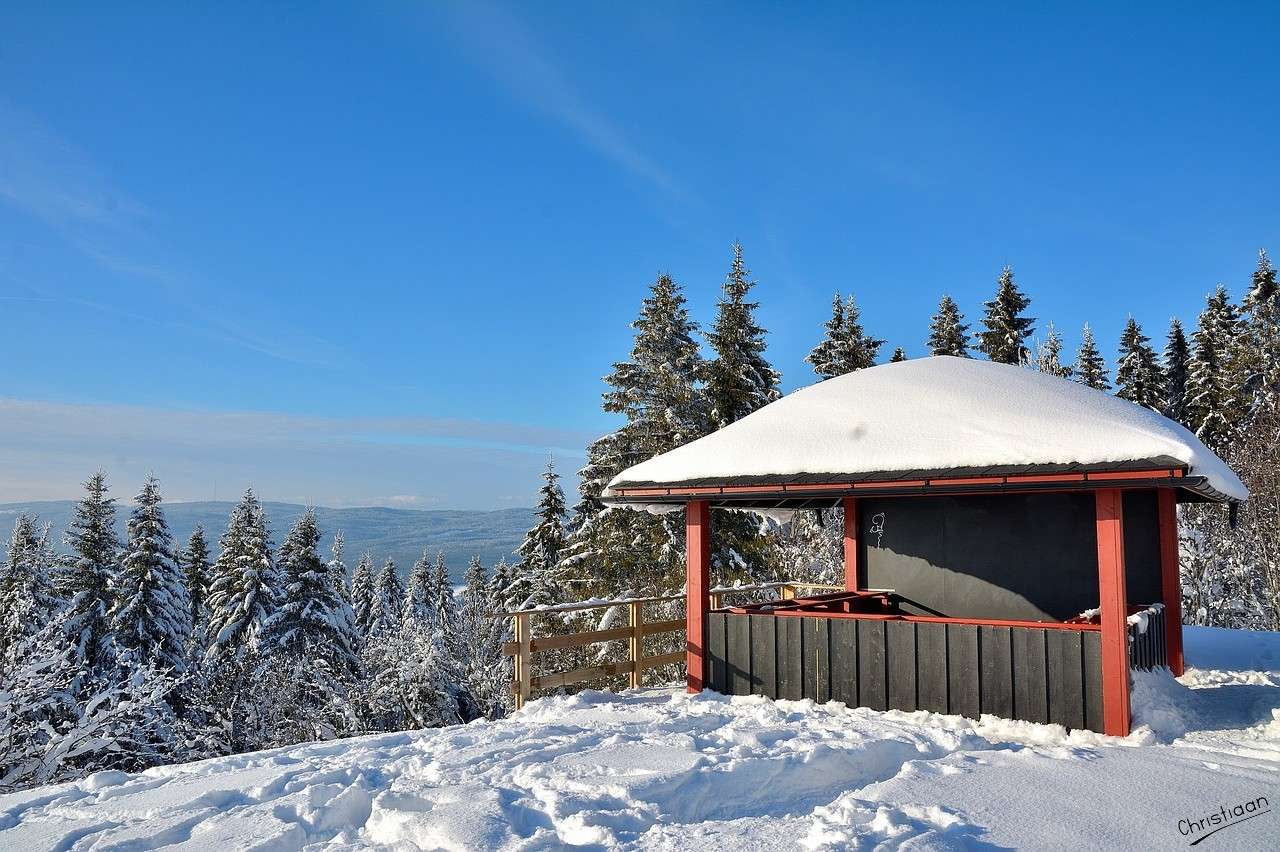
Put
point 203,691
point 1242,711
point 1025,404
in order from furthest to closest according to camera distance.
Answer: point 203,691 < point 1025,404 < point 1242,711

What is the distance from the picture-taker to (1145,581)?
10.4 metres

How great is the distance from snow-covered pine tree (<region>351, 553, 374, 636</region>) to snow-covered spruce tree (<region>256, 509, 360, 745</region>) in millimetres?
16787

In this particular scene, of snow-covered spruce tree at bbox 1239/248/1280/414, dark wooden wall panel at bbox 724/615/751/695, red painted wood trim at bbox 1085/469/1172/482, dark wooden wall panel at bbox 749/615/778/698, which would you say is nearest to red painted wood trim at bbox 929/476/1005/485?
red painted wood trim at bbox 1085/469/1172/482

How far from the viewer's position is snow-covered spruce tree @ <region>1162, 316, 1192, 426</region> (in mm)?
33881

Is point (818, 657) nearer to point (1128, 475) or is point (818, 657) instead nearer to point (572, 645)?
point (572, 645)

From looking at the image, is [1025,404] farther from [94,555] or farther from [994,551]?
[94,555]

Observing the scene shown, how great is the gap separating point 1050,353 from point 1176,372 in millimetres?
16097

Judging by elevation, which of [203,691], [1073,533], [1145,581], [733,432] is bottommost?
[203,691]

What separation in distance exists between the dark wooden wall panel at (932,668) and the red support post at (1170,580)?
14.3 feet

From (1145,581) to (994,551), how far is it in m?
2.25

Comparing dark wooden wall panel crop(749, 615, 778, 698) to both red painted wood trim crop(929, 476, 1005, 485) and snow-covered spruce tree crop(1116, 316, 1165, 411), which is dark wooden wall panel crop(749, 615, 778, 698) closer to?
red painted wood trim crop(929, 476, 1005, 485)

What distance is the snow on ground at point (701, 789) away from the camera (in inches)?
171

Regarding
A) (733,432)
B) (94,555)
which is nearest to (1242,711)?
(733,432)

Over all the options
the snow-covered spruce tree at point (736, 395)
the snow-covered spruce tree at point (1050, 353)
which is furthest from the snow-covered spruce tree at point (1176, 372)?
the snow-covered spruce tree at point (736, 395)
